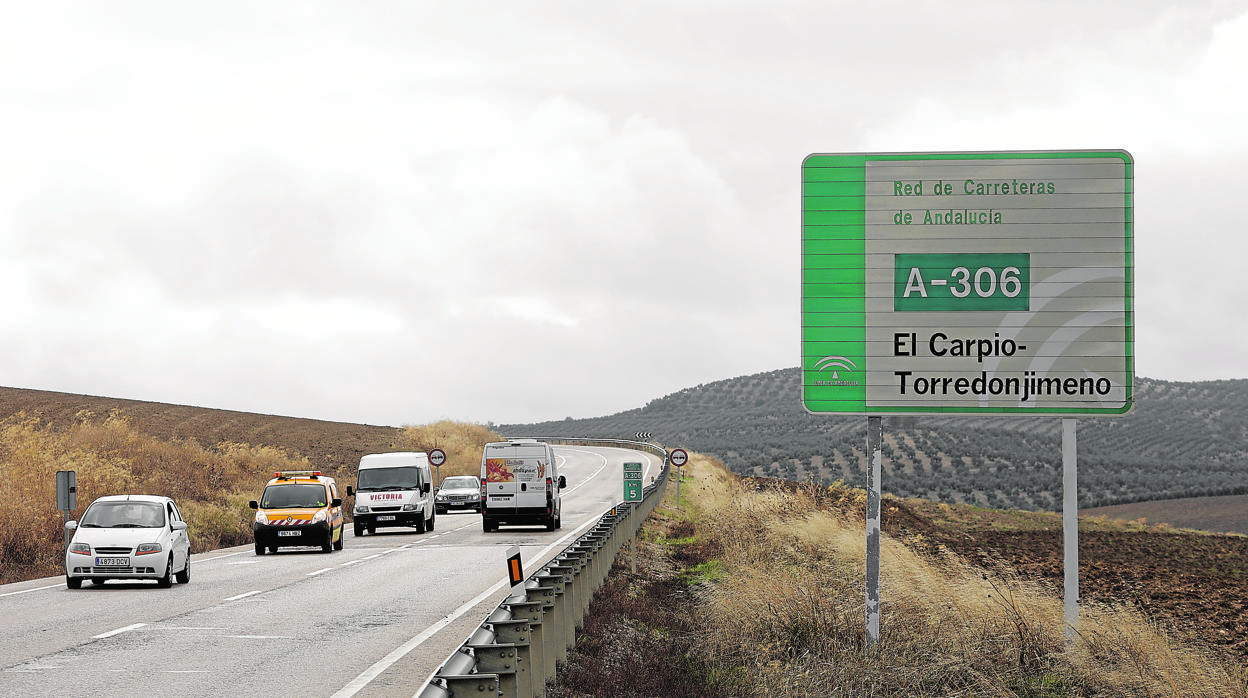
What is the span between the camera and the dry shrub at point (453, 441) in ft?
246

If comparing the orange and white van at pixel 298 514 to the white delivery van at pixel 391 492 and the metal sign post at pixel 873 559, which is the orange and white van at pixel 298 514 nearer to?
the white delivery van at pixel 391 492

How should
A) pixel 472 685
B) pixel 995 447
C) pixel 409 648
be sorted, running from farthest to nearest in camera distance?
1. pixel 995 447
2. pixel 409 648
3. pixel 472 685

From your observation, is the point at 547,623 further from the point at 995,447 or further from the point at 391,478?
the point at 995,447

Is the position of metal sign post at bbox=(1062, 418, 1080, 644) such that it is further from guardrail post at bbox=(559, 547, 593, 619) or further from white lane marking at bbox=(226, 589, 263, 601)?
white lane marking at bbox=(226, 589, 263, 601)

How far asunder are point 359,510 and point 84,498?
812 centimetres

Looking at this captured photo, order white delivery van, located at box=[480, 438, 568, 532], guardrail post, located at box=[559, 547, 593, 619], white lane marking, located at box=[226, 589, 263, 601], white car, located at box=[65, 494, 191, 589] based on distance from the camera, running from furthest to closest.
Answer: white delivery van, located at box=[480, 438, 568, 532] < white car, located at box=[65, 494, 191, 589] < white lane marking, located at box=[226, 589, 263, 601] < guardrail post, located at box=[559, 547, 593, 619]

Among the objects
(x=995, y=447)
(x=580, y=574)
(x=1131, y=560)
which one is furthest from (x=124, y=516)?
(x=995, y=447)

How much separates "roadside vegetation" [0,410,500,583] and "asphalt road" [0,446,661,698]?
3.63 m

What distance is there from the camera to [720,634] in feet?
41.1

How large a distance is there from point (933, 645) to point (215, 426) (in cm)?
8043

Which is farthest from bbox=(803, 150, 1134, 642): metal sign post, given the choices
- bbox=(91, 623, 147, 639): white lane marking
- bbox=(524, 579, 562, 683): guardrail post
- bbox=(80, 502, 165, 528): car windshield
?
bbox=(80, 502, 165, 528): car windshield

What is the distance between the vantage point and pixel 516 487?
115ft

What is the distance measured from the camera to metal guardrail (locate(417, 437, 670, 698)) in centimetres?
597

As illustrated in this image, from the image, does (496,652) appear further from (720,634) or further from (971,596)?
(971,596)
